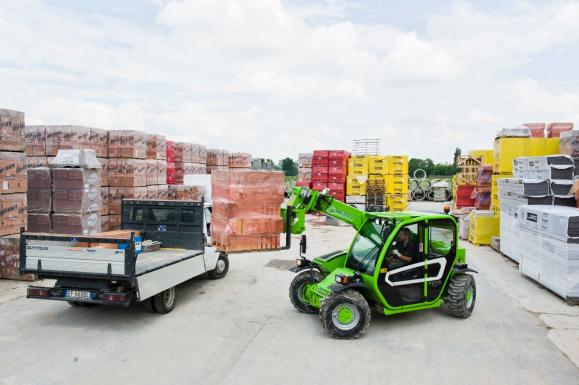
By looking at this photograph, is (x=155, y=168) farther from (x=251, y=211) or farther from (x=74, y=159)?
(x=251, y=211)

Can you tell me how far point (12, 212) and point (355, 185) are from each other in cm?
1737

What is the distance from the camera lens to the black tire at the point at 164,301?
7.61 metres

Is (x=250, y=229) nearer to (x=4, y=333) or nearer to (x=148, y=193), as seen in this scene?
(x=4, y=333)

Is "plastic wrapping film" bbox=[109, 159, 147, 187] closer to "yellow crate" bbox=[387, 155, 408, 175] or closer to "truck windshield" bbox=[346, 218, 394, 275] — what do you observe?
"truck windshield" bbox=[346, 218, 394, 275]

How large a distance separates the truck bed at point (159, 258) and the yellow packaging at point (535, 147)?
38.8 ft

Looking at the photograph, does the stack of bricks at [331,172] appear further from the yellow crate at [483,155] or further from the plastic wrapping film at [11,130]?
the plastic wrapping film at [11,130]

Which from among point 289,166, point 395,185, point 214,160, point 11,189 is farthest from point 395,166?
point 289,166

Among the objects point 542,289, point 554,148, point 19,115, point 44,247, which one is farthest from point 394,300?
point 554,148

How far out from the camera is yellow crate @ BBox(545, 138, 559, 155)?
14281 mm

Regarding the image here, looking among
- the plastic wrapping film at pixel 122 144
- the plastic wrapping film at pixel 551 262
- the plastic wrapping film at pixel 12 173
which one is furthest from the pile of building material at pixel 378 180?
the plastic wrapping film at pixel 12 173

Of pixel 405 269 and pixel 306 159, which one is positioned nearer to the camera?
pixel 405 269

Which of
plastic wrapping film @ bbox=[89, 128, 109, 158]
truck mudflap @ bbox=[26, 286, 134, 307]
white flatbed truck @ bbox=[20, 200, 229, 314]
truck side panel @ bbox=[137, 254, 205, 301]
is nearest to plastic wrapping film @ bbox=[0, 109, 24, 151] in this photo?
plastic wrapping film @ bbox=[89, 128, 109, 158]

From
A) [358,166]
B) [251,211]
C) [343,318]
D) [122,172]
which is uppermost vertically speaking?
[358,166]

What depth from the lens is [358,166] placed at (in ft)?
80.1
